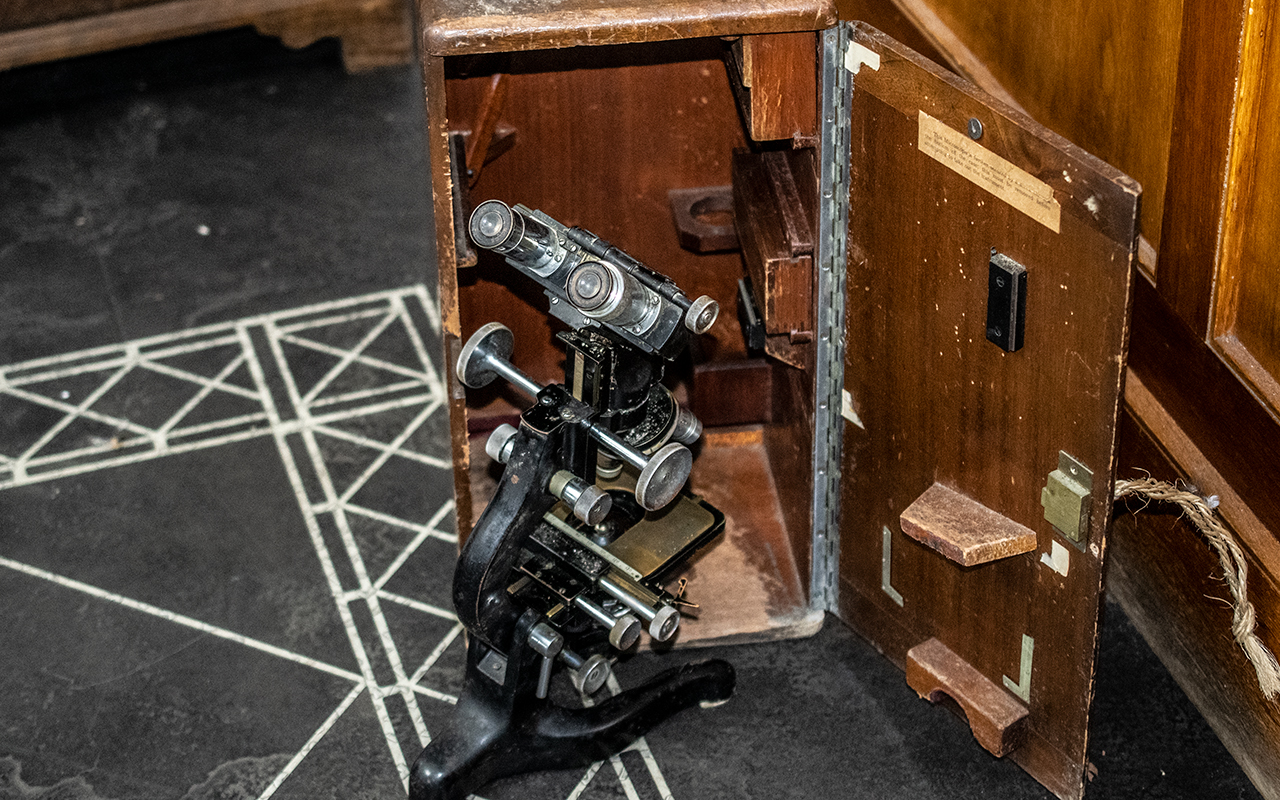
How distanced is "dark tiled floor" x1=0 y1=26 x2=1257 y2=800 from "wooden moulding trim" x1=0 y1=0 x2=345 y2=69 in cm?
35

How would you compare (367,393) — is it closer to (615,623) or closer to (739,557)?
(739,557)

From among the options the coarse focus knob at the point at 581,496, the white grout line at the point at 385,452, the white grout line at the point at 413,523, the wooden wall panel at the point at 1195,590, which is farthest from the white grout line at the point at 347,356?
the wooden wall panel at the point at 1195,590

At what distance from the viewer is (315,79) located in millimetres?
7266

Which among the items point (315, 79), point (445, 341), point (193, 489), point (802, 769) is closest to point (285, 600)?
point (193, 489)

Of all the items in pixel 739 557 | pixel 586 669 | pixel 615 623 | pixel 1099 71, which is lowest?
pixel 739 557

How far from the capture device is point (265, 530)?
4.55 m

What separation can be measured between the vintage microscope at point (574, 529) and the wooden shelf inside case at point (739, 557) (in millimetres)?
219

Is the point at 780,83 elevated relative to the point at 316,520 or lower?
elevated

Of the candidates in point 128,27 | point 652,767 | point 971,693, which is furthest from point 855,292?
point 128,27

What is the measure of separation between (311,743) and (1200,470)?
7.50 feet

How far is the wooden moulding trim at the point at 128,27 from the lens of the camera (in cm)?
693

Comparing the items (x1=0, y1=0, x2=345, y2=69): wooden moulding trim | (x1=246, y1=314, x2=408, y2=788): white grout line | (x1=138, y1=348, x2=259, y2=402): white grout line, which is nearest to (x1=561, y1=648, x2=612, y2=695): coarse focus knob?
(x1=246, y1=314, x2=408, y2=788): white grout line

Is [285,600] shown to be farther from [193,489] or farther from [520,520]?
[520,520]

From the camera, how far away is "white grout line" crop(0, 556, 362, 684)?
4086mm
